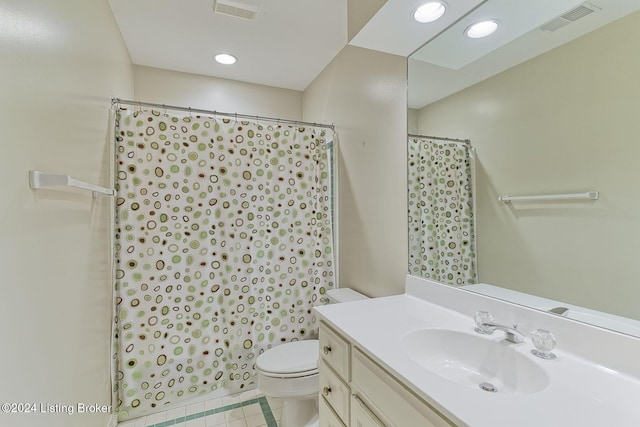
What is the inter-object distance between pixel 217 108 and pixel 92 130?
129cm

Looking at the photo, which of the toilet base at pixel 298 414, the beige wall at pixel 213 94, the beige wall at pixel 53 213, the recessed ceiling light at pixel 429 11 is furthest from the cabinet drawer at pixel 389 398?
the beige wall at pixel 213 94

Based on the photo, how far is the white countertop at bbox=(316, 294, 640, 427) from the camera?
578 mm

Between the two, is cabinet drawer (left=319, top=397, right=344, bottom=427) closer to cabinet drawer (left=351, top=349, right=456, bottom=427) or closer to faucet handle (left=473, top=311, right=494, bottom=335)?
cabinet drawer (left=351, top=349, right=456, bottom=427)

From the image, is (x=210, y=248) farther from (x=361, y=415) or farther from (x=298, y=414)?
(x=361, y=415)

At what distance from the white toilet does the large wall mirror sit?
3.38 ft

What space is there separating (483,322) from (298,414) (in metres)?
1.19

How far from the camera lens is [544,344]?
0.83 m

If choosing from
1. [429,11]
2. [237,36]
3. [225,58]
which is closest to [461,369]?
[429,11]

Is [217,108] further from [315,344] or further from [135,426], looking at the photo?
[135,426]

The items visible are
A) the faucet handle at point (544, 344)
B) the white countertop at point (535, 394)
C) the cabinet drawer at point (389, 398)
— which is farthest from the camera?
the faucet handle at point (544, 344)

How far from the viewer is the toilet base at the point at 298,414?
5.28 ft

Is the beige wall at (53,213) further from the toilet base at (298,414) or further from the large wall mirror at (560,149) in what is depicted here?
the large wall mirror at (560,149)

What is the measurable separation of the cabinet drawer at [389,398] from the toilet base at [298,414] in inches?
32.5

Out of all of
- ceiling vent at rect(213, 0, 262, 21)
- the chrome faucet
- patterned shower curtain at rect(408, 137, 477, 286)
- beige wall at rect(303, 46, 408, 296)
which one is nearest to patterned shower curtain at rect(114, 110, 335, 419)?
beige wall at rect(303, 46, 408, 296)
